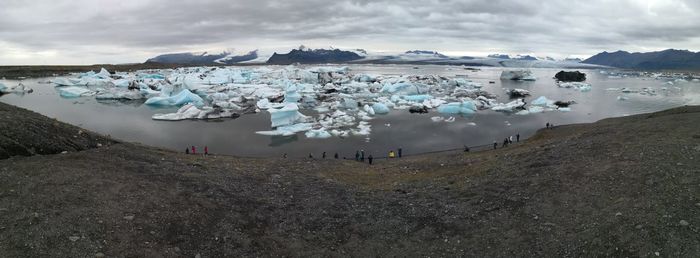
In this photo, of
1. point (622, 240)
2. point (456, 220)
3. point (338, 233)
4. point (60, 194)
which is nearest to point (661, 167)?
point (622, 240)

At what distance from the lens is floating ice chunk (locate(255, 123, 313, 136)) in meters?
29.7

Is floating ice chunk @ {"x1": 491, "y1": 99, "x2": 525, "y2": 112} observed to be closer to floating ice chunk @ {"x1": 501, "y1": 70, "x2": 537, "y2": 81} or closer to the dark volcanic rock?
floating ice chunk @ {"x1": 501, "y1": 70, "x2": 537, "y2": 81}

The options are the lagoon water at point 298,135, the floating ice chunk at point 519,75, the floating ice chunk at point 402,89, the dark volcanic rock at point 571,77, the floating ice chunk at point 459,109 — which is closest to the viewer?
the lagoon water at point 298,135

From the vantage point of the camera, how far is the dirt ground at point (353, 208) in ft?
25.6

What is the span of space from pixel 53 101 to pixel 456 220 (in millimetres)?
51258

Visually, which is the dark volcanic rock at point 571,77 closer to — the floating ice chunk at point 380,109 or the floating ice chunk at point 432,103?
the floating ice chunk at point 432,103

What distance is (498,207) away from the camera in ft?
33.7

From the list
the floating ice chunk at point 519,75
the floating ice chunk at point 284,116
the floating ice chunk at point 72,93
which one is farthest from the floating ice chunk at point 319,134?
the floating ice chunk at point 519,75

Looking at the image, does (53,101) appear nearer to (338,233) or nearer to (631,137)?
(338,233)

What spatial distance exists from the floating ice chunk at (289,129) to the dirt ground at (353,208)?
15740 millimetres

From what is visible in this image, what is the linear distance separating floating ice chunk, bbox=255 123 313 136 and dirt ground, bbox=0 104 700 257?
15740mm

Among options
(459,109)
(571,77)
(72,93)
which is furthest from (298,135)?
(571,77)

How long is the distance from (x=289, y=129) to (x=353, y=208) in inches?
792

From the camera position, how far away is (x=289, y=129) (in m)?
30.6
